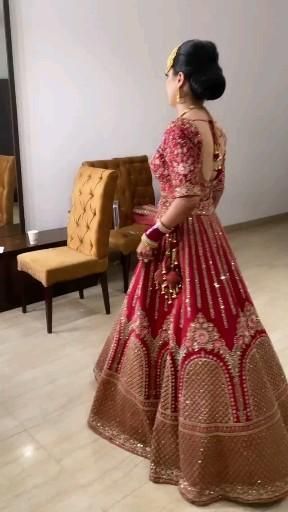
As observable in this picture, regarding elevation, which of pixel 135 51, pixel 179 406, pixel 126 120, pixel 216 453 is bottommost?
pixel 216 453

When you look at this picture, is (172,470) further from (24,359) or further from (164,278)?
(24,359)

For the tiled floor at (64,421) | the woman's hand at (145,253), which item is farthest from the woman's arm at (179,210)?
the tiled floor at (64,421)

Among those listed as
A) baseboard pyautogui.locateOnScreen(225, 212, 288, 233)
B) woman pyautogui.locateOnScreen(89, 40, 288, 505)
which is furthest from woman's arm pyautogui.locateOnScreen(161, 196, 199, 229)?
baseboard pyautogui.locateOnScreen(225, 212, 288, 233)

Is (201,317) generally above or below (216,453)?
above

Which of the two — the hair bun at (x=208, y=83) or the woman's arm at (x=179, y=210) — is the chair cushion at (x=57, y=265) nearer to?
the woman's arm at (x=179, y=210)

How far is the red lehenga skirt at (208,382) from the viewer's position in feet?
5.57

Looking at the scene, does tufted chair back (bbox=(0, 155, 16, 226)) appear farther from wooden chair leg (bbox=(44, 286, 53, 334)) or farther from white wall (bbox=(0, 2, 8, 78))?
wooden chair leg (bbox=(44, 286, 53, 334))

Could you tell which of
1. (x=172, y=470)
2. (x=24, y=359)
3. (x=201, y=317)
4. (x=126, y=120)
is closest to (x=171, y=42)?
(x=126, y=120)

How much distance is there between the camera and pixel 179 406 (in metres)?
1.76

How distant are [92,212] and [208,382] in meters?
1.67

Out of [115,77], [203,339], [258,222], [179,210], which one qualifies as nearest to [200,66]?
[179,210]

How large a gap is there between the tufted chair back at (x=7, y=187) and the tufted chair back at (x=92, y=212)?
67 centimetres

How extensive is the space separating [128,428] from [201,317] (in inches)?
24.7

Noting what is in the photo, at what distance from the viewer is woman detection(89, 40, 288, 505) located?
169 cm
